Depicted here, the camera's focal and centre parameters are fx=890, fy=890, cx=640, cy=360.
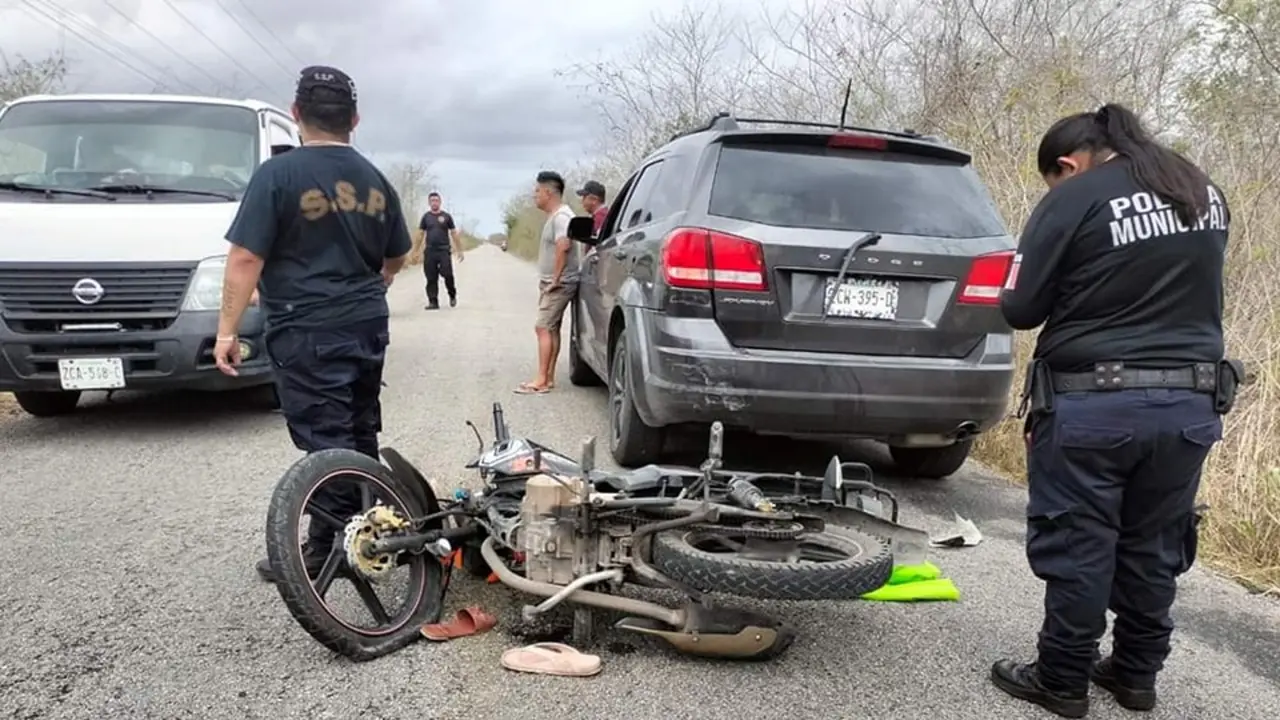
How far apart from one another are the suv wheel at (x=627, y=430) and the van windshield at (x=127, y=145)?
2.96 m

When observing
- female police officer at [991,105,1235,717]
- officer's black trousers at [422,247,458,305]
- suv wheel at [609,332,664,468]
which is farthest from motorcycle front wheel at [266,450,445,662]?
officer's black trousers at [422,247,458,305]

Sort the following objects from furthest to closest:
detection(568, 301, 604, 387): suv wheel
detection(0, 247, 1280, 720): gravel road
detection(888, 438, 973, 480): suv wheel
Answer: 1. detection(568, 301, 604, 387): suv wheel
2. detection(888, 438, 973, 480): suv wheel
3. detection(0, 247, 1280, 720): gravel road

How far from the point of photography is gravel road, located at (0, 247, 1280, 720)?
2.56m

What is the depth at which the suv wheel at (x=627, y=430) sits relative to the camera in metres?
4.65

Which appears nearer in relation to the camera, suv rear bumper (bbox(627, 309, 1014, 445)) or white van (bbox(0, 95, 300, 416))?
suv rear bumper (bbox(627, 309, 1014, 445))

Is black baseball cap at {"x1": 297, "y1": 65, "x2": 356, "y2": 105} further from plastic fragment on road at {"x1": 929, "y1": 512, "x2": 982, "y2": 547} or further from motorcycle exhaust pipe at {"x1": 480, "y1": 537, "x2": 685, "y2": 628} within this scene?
plastic fragment on road at {"x1": 929, "y1": 512, "x2": 982, "y2": 547}

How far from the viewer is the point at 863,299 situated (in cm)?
395

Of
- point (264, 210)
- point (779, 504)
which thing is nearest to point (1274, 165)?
point (779, 504)

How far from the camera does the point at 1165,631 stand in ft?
8.71

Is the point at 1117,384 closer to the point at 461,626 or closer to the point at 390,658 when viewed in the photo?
the point at 461,626

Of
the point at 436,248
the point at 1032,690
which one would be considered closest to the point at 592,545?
the point at 1032,690

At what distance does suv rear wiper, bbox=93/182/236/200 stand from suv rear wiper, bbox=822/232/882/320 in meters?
4.06

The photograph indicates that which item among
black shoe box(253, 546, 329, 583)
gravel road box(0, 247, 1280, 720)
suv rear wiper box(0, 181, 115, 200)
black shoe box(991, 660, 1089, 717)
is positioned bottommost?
gravel road box(0, 247, 1280, 720)

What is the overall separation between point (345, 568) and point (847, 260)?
2388 mm
